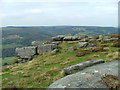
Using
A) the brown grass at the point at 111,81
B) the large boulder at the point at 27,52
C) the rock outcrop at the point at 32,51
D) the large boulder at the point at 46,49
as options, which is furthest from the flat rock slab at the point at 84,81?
the large boulder at the point at 27,52

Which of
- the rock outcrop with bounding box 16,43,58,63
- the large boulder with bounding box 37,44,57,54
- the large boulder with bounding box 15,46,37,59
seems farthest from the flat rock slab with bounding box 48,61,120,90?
the large boulder with bounding box 15,46,37,59

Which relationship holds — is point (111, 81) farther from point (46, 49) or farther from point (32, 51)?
point (32, 51)

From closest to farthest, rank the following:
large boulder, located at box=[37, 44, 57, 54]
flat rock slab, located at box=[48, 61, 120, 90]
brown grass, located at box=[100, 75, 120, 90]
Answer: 1. flat rock slab, located at box=[48, 61, 120, 90]
2. brown grass, located at box=[100, 75, 120, 90]
3. large boulder, located at box=[37, 44, 57, 54]

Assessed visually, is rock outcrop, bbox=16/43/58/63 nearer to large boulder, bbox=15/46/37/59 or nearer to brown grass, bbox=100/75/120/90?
large boulder, bbox=15/46/37/59

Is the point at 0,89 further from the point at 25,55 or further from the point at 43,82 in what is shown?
the point at 25,55

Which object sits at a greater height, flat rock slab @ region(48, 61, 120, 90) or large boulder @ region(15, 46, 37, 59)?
flat rock slab @ region(48, 61, 120, 90)

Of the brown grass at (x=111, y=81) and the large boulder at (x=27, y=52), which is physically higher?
the brown grass at (x=111, y=81)

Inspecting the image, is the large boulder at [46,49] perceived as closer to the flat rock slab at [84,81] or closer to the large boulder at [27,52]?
the large boulder at [27,52]

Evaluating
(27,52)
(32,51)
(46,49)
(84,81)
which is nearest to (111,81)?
(84,81)

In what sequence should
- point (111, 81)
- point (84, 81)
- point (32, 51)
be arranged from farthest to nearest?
point (32, 51), point (111, 81), point (84, 81)

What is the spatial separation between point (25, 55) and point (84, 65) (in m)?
23.2

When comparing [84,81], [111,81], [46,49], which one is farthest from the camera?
[46,49]

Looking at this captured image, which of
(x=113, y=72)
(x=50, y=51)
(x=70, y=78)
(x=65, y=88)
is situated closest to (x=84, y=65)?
(x=113, y=72)

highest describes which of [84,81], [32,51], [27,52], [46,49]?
[84,81]
